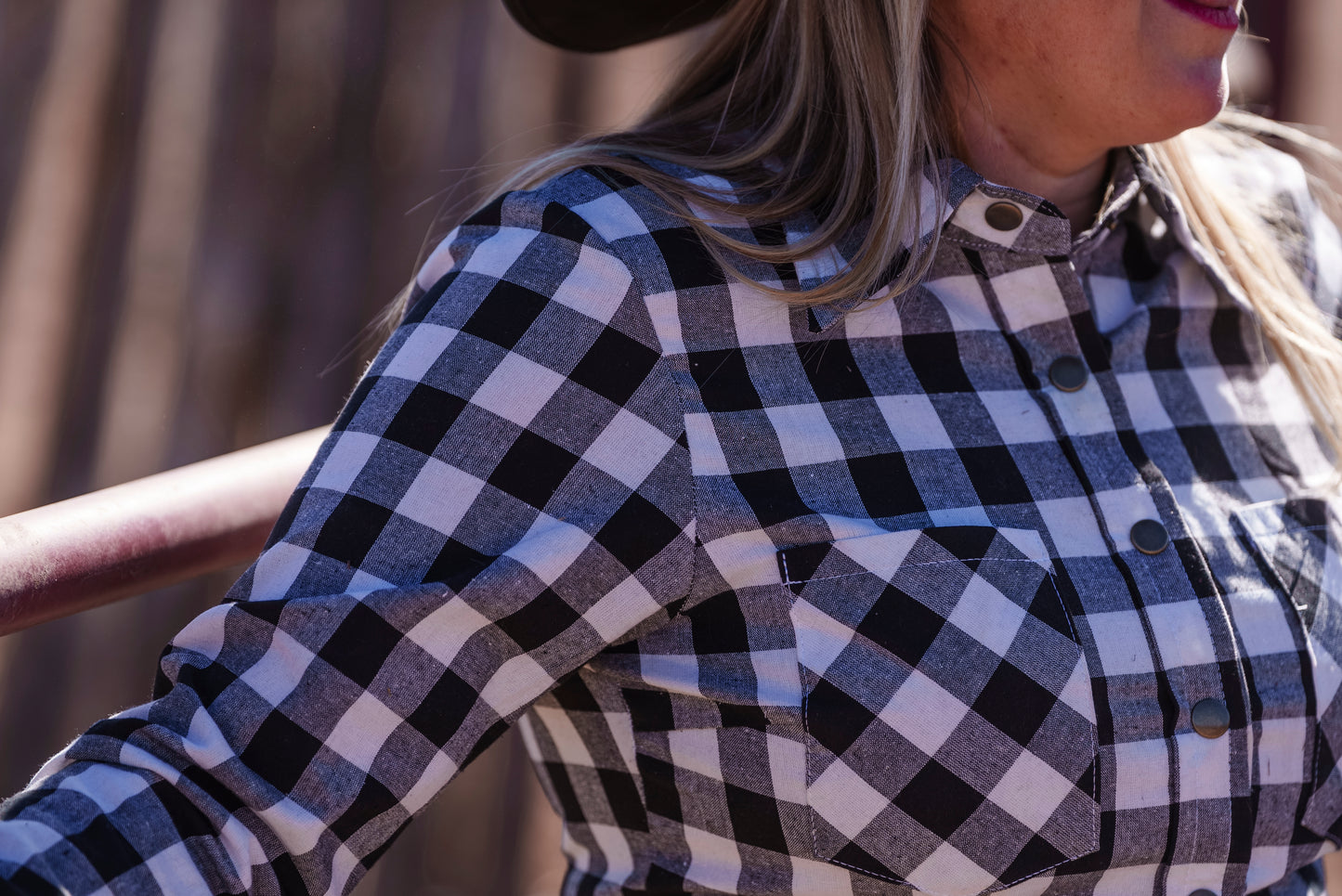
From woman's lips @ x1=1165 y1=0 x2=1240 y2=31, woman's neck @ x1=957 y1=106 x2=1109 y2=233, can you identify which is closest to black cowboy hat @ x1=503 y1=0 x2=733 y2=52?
woman's neck @ x1=957 y1=106 x2=1109 y2=233

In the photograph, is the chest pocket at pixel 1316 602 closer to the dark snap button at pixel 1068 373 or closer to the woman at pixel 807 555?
the woman at pixel 807 555

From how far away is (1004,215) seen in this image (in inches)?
45.0

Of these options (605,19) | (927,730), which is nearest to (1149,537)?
(927,730)

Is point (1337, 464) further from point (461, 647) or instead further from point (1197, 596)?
point (461, 647)

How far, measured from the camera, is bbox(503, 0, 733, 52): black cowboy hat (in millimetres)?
1318

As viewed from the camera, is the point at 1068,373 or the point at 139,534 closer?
the point at 139,534

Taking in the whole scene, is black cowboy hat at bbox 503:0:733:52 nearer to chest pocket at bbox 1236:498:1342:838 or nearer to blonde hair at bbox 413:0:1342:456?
blonde hair at bbox 413:0:1342:456

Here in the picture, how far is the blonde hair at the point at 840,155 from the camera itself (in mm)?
1072

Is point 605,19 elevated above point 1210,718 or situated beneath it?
elevated above

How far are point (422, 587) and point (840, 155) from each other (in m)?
0.56

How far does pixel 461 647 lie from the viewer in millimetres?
908

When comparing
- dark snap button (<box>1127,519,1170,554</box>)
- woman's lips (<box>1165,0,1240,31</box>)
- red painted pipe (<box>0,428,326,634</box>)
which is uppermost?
woman's lips (<box>1165,0,1240,31</box>)

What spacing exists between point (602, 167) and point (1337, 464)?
2.52ft

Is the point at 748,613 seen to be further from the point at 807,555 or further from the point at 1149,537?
the point at 1149,537
